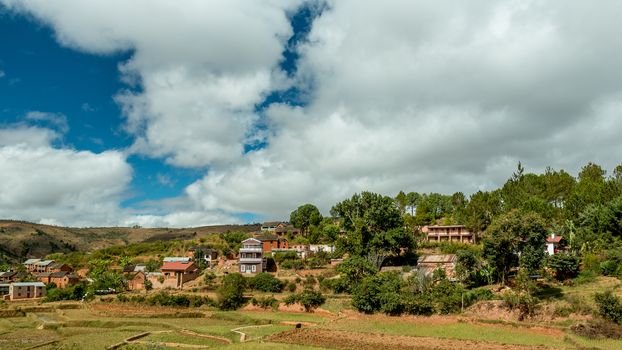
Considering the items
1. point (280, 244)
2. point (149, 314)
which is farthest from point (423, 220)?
point (149, 314)

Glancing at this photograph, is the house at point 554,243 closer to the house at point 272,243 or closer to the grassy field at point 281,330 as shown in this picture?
the grassy field at point 281,330

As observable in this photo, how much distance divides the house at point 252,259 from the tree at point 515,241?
39.0 metres

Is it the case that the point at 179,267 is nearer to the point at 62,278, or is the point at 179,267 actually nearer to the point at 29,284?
the point at 29,284

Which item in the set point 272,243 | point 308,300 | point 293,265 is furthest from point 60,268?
point 308,300

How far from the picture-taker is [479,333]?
136 feet

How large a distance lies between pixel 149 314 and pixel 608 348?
4824 cm

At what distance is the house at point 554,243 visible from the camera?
6888cm

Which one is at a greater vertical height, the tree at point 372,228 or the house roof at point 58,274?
the tree at point 372,228

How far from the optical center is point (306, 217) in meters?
113

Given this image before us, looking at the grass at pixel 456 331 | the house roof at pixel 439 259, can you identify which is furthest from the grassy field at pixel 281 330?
the house roof at pixel 439 259

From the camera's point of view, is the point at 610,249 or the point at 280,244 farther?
the point at 280,244

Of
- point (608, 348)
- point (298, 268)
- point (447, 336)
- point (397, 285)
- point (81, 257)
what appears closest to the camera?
point (608, 348)

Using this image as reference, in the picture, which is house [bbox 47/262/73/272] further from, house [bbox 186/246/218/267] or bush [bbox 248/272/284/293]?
bush [bbox 248/272/284/293]

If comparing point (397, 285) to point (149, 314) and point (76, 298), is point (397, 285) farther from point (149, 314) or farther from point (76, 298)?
point (76, 298)
